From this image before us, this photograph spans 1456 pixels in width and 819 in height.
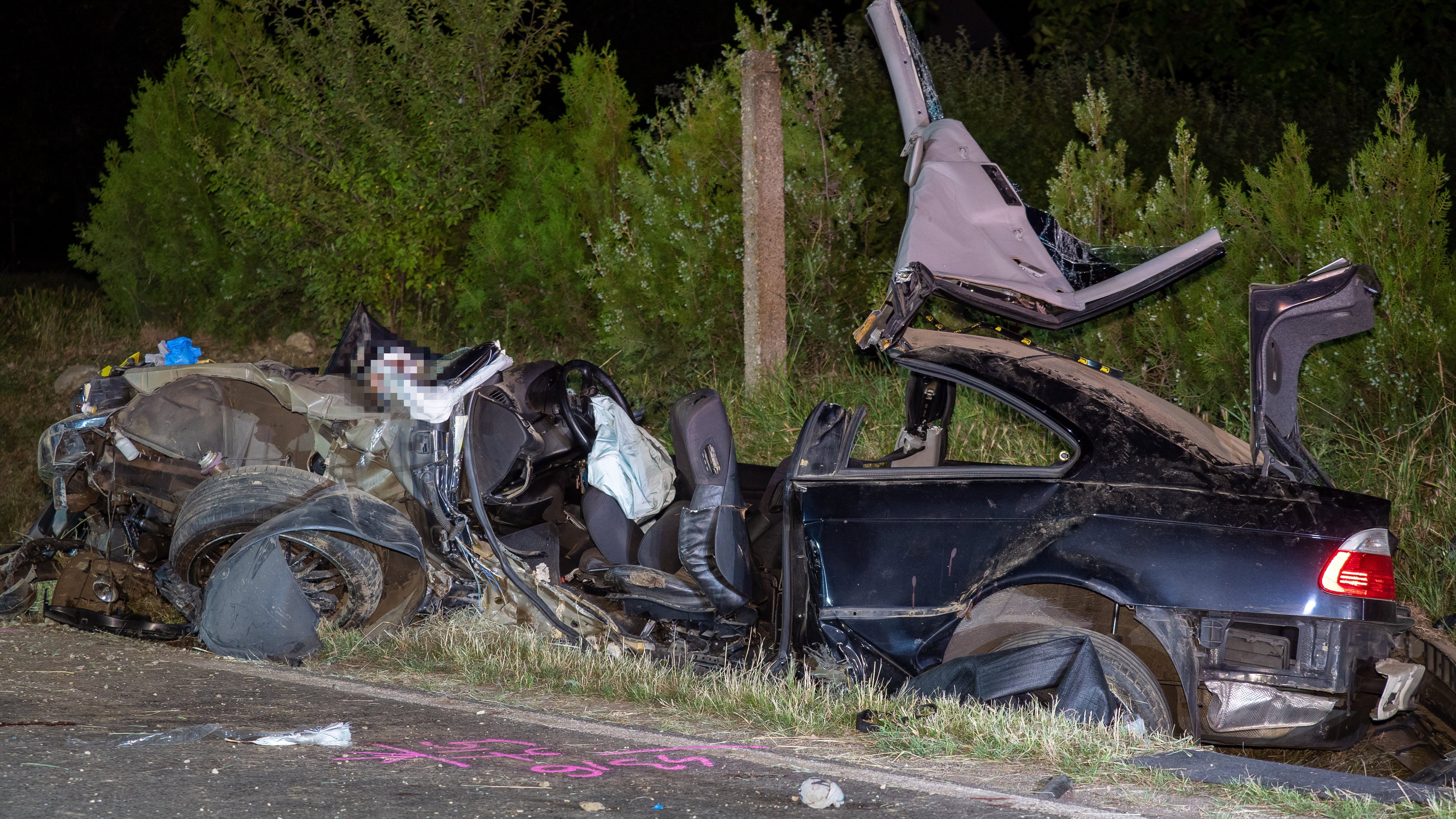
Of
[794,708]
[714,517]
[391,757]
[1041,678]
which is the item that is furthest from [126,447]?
[1041,678]

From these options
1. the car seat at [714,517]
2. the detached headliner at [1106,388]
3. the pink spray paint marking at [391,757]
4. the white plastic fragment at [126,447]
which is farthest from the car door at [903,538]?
the white plastic fragment at [126,447]

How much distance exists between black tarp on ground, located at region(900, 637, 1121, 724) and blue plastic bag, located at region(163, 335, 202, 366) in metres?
4.06

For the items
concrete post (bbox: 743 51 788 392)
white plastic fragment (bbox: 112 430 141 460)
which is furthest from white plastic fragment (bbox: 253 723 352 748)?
concrete post (bbox: 743 51 788 392)

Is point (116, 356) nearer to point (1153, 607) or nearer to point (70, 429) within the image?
point (70, 429)

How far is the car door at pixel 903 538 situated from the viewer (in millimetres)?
4480

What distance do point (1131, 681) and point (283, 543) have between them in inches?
141

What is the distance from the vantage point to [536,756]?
4.17 meters

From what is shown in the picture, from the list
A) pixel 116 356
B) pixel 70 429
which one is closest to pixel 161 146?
pixel 116 356

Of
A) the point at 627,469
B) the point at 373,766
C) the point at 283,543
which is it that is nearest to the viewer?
the point at 373,766

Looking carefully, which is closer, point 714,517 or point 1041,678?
point 1041,678

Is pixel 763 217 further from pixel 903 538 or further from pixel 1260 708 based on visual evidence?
pixel 1260 708

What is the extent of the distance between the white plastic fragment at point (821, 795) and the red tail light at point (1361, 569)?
1755mm

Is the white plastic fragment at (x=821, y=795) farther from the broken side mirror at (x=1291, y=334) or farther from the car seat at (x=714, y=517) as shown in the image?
the broken side mirror at (x=1291, y=334)

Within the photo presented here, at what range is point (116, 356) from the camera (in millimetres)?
14484
